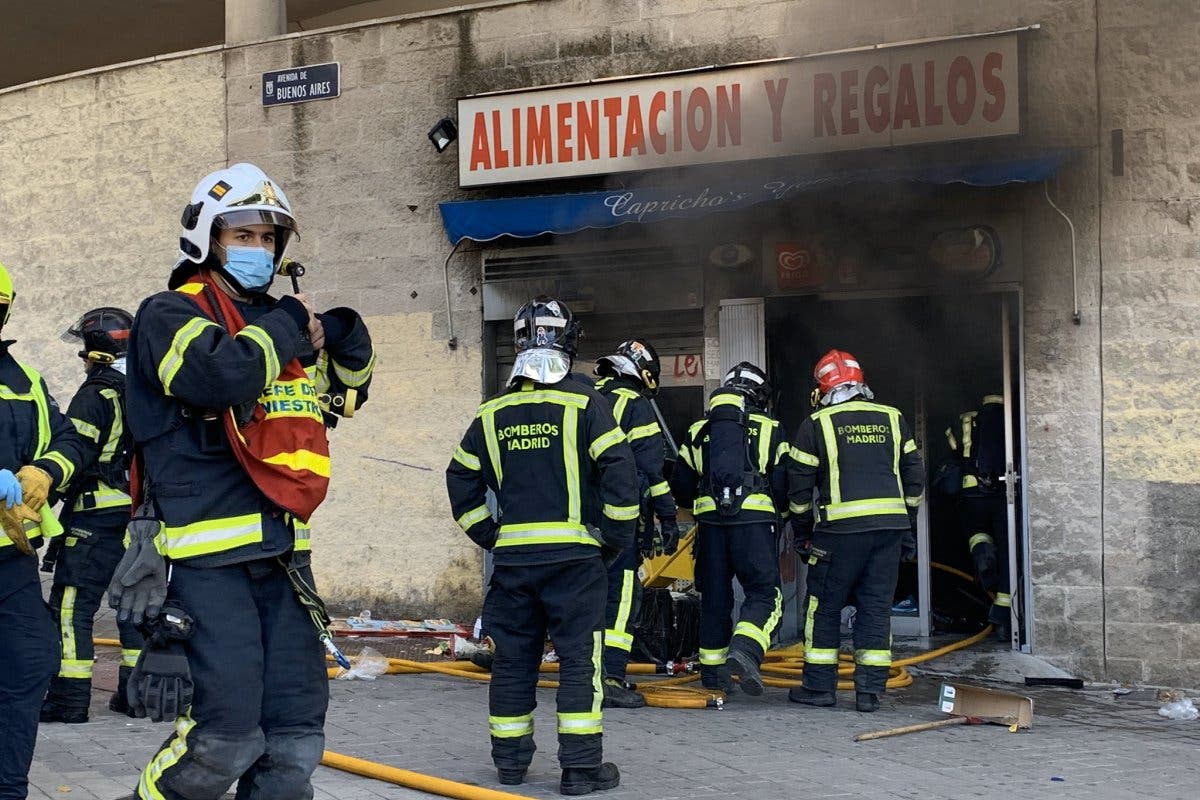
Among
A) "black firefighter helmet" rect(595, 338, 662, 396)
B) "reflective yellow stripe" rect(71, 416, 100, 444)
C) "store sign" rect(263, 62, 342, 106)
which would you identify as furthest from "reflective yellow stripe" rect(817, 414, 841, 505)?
"store sign" rect(263, 62, 342, 106)

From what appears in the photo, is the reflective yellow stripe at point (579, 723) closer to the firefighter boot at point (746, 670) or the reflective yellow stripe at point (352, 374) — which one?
the reflective yellow stripe at point (352, 374)

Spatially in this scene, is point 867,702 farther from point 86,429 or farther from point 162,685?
point 162,685

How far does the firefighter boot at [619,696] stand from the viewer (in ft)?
25.7

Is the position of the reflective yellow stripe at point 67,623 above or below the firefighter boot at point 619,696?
above

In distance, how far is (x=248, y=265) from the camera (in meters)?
4.22

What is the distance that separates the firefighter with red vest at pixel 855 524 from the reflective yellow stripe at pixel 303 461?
14.5 ft

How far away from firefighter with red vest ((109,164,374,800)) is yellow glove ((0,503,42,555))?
899mm

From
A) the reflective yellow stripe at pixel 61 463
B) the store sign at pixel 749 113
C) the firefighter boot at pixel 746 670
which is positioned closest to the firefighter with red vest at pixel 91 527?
the reflective yellow stripe at pixel 61 463

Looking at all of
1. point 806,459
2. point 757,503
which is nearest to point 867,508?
point 806,459

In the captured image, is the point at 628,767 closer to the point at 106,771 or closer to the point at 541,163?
the point at 106,771

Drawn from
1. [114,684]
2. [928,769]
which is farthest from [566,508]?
[114,684]

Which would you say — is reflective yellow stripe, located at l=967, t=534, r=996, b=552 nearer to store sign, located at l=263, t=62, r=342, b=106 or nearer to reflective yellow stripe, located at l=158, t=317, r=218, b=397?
store sign, located at l=263, t=62, r=342, b=106

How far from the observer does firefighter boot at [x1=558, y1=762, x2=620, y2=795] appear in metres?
5.80

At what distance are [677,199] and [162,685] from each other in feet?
21.7
